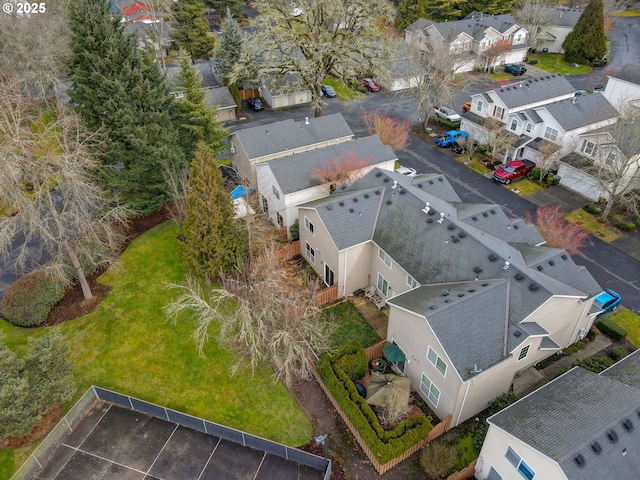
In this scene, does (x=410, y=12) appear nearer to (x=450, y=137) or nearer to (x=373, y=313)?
(x=450, y=137)

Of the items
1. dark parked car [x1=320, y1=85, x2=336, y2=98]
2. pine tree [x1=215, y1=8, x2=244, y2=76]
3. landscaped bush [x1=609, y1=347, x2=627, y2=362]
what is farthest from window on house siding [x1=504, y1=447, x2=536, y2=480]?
pine tree [x1=215, y1=8, x2=244, y2=76]

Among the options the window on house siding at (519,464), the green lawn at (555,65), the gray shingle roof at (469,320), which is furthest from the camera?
the green lawn at (555,65)

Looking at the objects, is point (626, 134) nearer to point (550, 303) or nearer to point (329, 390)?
point (550, 303)

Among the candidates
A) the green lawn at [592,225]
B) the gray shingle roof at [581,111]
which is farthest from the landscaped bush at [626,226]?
the gray shingle roof at [581,111]

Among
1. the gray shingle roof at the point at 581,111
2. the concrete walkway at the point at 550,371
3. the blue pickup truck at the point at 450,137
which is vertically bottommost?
the concrete walkway at the point at 550,371

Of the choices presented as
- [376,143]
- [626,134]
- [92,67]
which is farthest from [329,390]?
[626,134]

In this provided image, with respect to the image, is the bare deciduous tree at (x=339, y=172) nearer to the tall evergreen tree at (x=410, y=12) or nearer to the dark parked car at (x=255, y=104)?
the dark parked car at (x=255, y=104)
